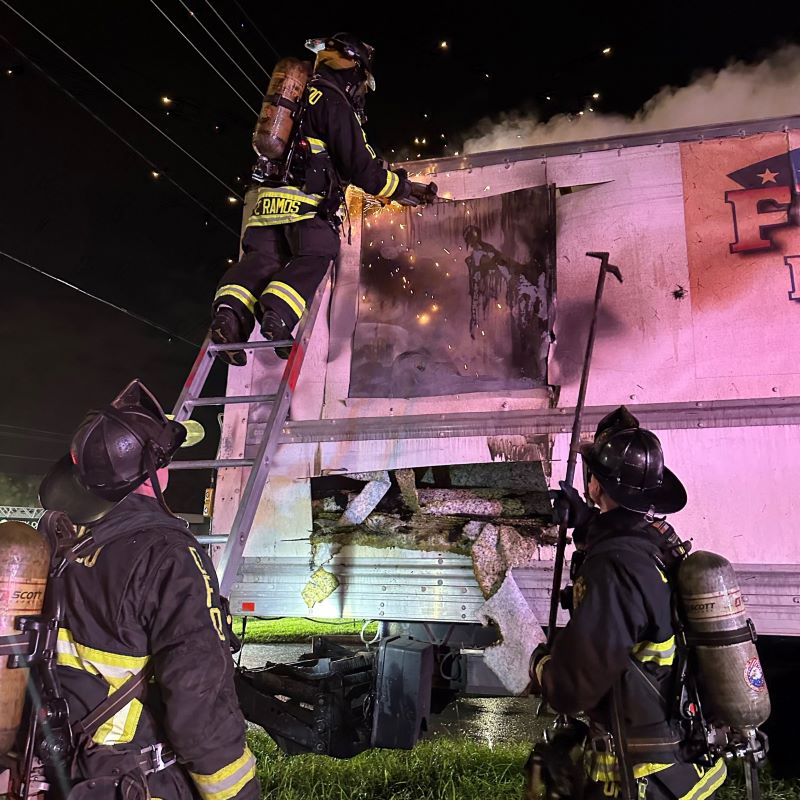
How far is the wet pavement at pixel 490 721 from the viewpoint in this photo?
5355 mm

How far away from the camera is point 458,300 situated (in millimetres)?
3775

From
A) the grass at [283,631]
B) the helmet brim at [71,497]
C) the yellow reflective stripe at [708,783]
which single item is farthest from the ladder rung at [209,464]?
the grass at [283,631]

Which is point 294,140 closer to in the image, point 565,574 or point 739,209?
point 739,209

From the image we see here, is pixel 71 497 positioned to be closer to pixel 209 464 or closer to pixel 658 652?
pixel 209 464

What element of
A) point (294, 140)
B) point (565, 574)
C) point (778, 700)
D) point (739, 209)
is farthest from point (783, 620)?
point (294, 140)

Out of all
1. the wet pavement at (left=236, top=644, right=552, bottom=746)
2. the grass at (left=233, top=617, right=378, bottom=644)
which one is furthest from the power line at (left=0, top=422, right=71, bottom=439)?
the wet pavement at (left=236, top=644, right=552, bottom=746)

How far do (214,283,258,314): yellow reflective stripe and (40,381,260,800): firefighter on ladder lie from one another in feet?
6.21

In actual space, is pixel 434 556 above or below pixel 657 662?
above

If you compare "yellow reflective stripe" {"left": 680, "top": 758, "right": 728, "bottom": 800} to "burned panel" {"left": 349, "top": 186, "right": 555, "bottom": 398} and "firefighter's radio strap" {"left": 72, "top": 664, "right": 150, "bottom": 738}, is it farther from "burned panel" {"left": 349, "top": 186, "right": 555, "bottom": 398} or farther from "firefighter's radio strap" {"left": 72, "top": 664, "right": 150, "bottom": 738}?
"burned panel" {"left": 349, "top": 186, "right": 555, "bottom": 398}

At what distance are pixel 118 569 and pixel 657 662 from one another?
5.45 ft

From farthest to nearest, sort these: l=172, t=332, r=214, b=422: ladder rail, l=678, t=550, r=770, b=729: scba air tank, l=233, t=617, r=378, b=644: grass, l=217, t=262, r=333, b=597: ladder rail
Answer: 1. l=233, t=617, r=378, b=644: grass
2. l=172, t=332, r=214, b=422: ladder rail
3. l=217, t=262, r=333, b=597: ladder rail
4. l=678, t=550, r=770, b=729: scba air tank

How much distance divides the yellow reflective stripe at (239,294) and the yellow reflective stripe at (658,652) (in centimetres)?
265

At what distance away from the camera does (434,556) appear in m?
3.30

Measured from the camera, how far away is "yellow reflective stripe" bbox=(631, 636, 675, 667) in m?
2.00
